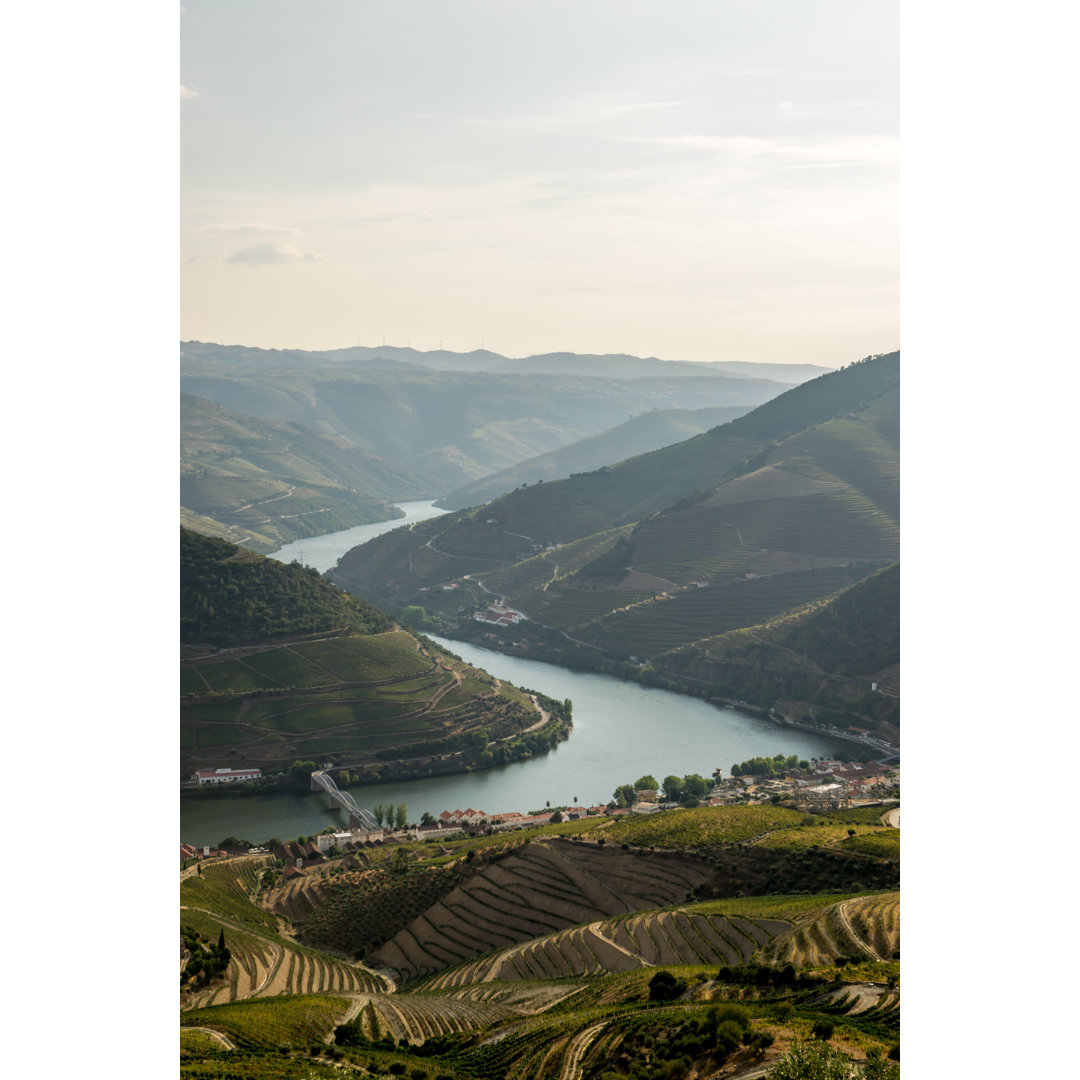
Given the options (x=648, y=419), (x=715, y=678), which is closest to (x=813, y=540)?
(x=715, y=678)

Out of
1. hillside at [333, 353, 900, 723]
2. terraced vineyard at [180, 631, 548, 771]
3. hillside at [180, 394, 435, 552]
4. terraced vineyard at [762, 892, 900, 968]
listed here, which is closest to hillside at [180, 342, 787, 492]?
hillside at [180, 394, 435, 552]

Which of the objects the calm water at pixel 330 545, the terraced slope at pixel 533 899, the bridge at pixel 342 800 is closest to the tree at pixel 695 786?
the bridge at pixel 342 800

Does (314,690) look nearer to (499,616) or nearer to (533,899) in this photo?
(533,899)

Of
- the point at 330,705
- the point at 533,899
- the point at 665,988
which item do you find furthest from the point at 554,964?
the point at 330,705

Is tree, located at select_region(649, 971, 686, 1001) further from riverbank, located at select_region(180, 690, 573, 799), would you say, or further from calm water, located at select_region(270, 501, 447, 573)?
calm water, located at select_region(270, 501, 447, 573)

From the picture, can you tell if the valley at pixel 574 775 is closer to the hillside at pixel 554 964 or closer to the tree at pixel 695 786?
the hillside at pixel 554 964

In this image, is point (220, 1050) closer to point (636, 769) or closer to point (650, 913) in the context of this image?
point (650, 913)
